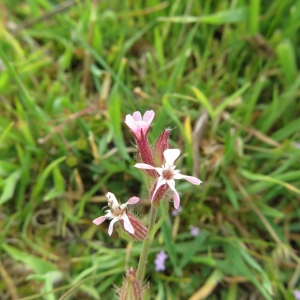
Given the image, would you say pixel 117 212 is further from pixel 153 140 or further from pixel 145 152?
pixel 153 140

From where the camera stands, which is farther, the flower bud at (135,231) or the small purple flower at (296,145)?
the small purple flower at (296,145)

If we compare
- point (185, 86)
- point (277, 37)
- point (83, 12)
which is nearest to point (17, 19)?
point (83, 12)

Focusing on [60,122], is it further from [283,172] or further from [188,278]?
[283,172]

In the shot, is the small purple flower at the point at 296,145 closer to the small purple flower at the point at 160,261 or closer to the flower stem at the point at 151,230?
the small purple flower at the point at 160,261

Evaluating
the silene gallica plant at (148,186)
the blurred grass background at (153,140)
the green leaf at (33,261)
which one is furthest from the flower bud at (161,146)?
the green leaf at (33,261)

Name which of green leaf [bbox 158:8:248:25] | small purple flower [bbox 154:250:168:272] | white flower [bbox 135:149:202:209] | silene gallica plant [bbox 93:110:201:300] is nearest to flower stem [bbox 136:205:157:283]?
silene gallica plant [bbox 93:110:201:300]

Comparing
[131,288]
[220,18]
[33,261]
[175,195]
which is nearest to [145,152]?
[175,195]

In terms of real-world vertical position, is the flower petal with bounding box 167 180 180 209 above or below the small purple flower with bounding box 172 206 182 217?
above

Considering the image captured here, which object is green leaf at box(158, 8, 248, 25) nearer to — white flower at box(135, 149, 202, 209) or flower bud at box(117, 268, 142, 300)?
white flower at box(135, 149, 202, 209)
